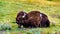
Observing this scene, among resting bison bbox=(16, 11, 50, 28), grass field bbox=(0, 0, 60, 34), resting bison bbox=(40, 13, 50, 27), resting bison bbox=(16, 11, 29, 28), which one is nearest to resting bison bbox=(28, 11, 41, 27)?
resting bison bbox=(16, 11, 50, 28)

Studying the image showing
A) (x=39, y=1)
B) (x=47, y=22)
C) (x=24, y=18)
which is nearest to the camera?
(x=24, y=18)

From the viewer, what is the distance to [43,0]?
95.5 ft

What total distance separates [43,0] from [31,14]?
18001 millimetres

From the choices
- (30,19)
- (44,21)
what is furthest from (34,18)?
(44,21)

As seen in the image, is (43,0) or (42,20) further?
(43,0)

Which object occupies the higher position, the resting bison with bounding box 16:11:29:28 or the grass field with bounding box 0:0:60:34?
the resting bison with bounding box 16:11:29:28

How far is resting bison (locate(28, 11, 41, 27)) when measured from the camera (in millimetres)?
11211

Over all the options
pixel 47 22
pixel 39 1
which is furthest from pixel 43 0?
pixel 47 22

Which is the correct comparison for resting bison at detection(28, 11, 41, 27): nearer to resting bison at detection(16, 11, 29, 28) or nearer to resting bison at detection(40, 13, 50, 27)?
resting bison at detection(16, 11, 29, 28)

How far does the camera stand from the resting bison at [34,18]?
36.8 ft

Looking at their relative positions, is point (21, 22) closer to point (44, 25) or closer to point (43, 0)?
point (44, 25)

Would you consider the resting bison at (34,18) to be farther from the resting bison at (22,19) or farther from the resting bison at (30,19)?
the resting bison at (22,19)

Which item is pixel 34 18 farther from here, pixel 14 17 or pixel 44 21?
pixel 14 17

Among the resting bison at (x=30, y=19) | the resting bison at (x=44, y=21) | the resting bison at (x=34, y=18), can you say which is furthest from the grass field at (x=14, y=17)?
the resting bison at (x=34, y=18)
